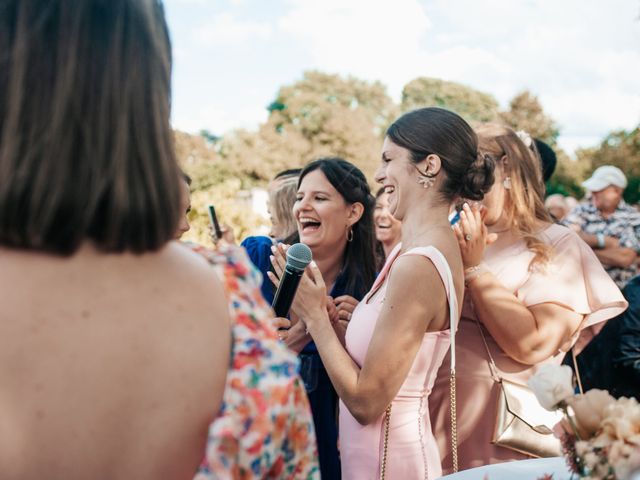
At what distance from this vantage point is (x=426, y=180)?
102 inches

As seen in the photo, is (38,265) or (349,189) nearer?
(38,265)

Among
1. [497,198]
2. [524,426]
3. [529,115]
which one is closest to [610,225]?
[497,198]

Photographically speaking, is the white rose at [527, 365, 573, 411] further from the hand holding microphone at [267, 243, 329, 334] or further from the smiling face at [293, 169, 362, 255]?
the smiling face at [293, 169, 362, 255]

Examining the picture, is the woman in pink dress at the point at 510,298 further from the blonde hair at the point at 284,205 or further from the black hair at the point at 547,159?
the blonde hair at the point at 284,205

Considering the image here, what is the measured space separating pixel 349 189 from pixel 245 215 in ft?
27.6

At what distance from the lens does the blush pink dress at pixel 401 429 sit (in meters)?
2.44

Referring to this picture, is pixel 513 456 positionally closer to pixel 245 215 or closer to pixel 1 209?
pixel 1 209

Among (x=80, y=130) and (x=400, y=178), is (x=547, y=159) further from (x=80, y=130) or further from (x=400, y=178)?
(x=80, y=130)

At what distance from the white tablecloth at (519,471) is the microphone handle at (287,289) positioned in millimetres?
895

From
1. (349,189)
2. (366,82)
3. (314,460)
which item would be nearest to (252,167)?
(366,82)

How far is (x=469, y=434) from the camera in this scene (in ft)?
9.48

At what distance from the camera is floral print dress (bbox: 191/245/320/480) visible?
1.23 m

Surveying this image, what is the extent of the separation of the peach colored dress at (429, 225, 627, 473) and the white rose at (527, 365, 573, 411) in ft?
4.15

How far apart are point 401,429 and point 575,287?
3.80 ft
